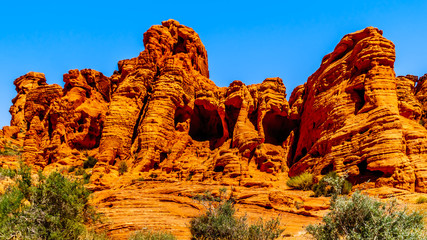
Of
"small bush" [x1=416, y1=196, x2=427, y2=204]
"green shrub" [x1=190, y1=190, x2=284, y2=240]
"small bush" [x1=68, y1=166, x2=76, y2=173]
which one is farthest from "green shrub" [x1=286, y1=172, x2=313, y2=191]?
"small bush" [x1=68, y1=166, x2=76, y2=173]

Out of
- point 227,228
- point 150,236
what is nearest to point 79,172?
point 150,236

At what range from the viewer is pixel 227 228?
9609 mm

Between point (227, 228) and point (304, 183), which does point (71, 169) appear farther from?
point (304, 183)

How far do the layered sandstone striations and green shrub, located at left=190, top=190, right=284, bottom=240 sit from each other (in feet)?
21.9

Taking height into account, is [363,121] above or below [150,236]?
above

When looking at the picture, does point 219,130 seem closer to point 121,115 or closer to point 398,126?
point 121,115

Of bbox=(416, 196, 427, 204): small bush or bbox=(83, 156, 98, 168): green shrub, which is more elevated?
bbox=(83, 156, 98, 168): green shrub

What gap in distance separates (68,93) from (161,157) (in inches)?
521

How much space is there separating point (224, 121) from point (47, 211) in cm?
1896

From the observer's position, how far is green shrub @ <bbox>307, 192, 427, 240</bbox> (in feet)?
21.0

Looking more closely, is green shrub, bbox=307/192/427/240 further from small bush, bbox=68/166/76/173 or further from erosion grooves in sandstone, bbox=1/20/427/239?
small bush, bbox=68/166/76/173

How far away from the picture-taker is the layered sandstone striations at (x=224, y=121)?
16.3 metres

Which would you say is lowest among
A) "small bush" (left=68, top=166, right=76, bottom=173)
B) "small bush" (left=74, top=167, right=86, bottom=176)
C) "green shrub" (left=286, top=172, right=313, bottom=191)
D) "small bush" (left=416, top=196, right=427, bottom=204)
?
"small bush" (left=416, top=196, right=427, bottom=204)

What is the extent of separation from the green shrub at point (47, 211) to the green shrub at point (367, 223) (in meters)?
7.97
